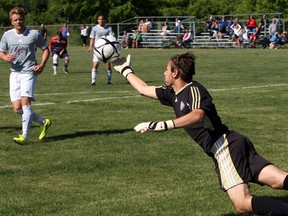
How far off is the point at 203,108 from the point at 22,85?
545 cm

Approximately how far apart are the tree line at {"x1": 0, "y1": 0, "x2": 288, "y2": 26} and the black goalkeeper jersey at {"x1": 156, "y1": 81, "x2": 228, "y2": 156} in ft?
218

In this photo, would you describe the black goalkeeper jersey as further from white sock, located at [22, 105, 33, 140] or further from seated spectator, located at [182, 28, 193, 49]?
seated spectator, located at [182, 28, 193, 49]

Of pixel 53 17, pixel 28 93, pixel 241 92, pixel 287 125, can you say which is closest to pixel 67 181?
pixel 28 93

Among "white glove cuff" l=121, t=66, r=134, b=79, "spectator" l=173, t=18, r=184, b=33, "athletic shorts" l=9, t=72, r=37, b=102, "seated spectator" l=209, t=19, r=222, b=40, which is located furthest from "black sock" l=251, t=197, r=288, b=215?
"spectator" l=173, t=18, r=184, b=33

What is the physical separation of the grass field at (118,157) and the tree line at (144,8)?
5680 centimetres

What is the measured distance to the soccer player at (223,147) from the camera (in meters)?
6.37

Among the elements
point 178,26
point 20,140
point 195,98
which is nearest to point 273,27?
point 178,26

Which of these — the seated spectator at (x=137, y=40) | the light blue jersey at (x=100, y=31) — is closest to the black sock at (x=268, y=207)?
the light blue jersey at (x=100, y=31)

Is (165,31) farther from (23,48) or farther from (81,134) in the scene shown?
(23,48)

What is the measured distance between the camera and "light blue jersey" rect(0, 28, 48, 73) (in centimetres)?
1131

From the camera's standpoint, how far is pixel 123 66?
24.9 ft

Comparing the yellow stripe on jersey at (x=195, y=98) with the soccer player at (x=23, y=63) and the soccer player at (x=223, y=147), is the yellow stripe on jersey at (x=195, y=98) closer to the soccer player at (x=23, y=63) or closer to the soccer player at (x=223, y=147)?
the soccer player at (x=223, y=147)

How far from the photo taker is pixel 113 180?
28.0 feet

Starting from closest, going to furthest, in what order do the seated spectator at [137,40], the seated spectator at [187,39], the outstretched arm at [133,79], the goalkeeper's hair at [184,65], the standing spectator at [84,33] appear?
the goalkeeper's hair at [184,65] → the outstretched arm at [133,79] → the seated spectator at [187,39] → the seated spectator at [137,40] → the standing spectator at [84,33]
